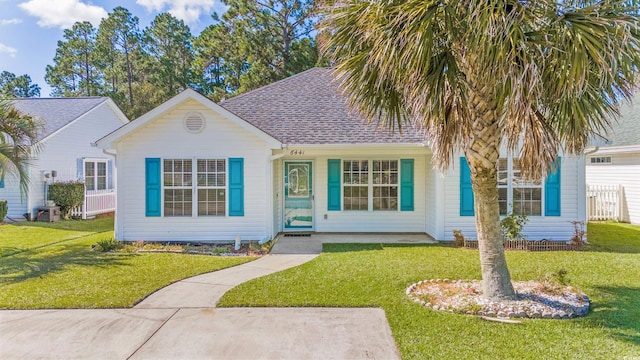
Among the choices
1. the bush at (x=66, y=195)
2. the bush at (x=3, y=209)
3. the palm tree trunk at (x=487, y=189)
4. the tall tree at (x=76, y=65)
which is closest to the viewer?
the palm tree trunk at (x=487, y=189)

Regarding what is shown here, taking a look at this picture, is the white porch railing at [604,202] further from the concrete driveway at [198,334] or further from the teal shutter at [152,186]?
the teal shutter at [152,186]

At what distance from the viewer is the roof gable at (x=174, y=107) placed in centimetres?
982

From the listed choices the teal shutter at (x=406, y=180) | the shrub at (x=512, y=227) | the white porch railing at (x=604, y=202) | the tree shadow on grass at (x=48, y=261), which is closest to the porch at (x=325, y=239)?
the teal shutter at (x=406, y=180)

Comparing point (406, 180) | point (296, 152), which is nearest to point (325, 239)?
point (296, 152)

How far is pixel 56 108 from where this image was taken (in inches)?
727

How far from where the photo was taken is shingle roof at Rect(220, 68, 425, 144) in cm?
1111

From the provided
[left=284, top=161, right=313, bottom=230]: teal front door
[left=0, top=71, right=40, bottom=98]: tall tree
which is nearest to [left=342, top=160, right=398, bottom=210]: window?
[left=284, top=161, right=313, bottom=230]: teal front door

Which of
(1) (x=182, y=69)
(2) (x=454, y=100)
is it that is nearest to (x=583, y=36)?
(2) (x=454, y=100)

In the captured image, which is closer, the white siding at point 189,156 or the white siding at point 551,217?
the white siding at point 189,156

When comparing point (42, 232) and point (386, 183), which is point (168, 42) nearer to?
point (42, 232)

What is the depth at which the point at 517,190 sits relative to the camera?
33.9 feet

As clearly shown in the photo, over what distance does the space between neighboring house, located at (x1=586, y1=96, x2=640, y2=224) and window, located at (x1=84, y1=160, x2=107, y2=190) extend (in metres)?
20.3

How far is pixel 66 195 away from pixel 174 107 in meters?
8.86

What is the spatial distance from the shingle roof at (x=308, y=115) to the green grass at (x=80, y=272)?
4.52 m
